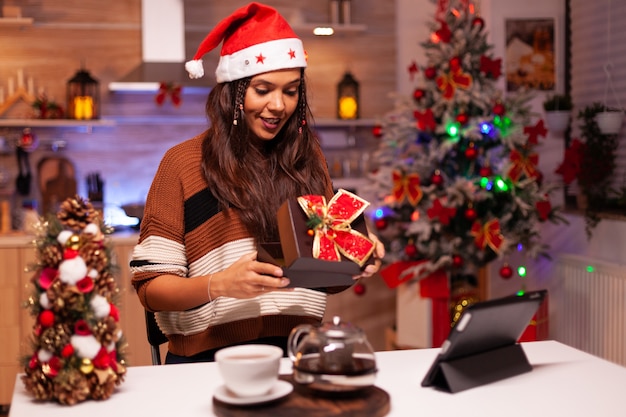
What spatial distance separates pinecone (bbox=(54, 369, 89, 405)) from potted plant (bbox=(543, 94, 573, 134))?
368 cm

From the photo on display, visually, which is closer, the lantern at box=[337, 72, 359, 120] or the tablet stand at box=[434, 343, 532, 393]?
the tablet stand at box=[434, 343, 532, 393]

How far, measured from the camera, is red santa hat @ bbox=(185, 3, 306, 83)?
2045 millimetres

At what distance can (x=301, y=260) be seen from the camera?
1.58 m

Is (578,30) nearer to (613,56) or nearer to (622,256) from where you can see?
(613,56)

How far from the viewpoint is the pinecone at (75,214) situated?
148 centimetres

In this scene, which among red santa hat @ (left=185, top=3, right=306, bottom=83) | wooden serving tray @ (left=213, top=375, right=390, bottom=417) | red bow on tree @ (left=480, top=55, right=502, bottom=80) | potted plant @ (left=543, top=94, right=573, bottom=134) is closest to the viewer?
wooden serving tray @ (left=213, top=375, right=390, bottom=417)

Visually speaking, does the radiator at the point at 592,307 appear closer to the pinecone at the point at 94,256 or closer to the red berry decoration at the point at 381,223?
the red berry decoration at the point at 381,223

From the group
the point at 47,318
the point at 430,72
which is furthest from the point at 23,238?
the point at 47,318

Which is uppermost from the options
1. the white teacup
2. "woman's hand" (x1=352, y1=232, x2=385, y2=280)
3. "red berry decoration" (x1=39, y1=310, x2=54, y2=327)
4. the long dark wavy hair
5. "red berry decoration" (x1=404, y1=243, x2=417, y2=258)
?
the long dark wavy hair

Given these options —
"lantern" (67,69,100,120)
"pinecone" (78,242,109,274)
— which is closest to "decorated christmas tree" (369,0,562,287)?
"lantern" (67,69,100,120)

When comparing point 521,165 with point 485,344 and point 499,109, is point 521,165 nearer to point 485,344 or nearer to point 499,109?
point 499,109

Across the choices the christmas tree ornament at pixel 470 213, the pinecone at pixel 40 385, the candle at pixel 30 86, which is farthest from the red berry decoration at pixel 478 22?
the pinecone at pixel 40 385

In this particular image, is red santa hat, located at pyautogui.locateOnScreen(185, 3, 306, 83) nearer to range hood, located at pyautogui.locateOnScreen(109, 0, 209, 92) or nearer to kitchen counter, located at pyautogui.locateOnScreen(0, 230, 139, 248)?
kitchen counter, located at pyautogui.locateOnScreen(0, 230, 139, 248)

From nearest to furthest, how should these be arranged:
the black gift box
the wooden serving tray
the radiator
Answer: the wooden serving tray, the black gift box, the radiator
